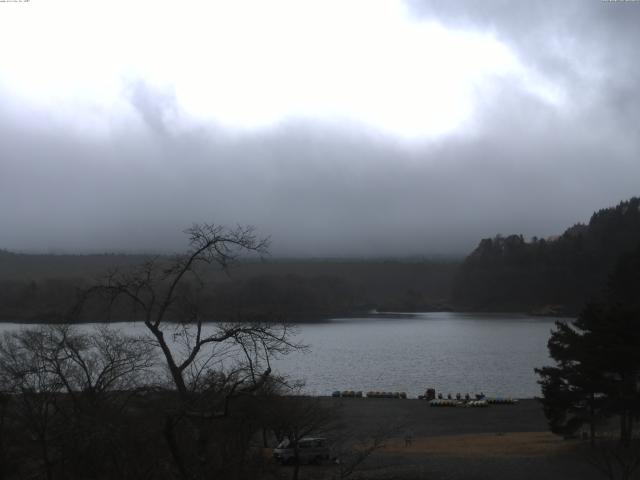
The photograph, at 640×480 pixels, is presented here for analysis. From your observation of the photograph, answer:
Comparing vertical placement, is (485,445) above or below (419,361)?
above

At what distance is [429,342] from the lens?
7969cm

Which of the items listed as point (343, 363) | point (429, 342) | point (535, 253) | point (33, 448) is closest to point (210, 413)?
point (33, 448)

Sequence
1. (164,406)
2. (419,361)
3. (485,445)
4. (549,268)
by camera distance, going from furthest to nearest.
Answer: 1. (549,268)
2. (419,361)
3. (485,445)
4. (164,406)

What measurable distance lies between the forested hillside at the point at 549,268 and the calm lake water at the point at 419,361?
47.3m

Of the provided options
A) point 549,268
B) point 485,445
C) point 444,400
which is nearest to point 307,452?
point 485,445

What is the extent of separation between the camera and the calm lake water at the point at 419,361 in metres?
45.7

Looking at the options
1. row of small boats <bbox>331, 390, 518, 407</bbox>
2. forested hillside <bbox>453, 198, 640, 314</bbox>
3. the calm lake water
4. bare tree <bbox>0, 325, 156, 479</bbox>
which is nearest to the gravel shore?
row of small boats <bbox>331, 390, 518, 407</bbox>

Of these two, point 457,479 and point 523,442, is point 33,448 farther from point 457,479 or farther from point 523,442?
point 523,442

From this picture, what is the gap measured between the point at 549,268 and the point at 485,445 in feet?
413

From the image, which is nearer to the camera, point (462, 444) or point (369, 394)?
point (462, 444)

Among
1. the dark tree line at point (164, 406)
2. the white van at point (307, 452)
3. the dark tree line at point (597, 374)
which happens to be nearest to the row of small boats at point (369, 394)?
the dark tree line at point (597, 374)

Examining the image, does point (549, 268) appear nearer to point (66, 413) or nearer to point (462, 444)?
point (462, 444)

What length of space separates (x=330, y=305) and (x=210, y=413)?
135608 mm

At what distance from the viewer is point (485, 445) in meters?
26.0
